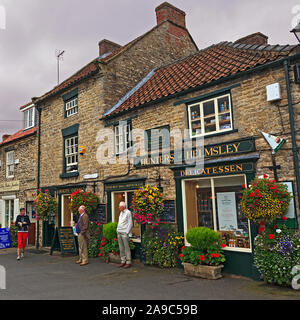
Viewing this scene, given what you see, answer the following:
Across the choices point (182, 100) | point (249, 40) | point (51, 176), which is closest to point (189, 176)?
point (182, 100)

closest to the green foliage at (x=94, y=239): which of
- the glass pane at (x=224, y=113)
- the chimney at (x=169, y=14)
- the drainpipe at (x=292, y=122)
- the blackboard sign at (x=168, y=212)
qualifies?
the blackboard sign at (x=168, y=212)

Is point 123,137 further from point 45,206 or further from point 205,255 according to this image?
point 205,255

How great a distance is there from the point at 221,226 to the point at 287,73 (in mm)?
4225

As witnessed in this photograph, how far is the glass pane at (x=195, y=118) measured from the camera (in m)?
9.01

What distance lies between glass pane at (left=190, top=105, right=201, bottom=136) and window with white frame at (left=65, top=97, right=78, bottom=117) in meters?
6.68

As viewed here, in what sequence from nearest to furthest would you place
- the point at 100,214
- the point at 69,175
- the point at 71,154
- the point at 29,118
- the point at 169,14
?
the point at 100,214
the point at 69,175
the point at 71,154
the point at 169,14
the point at 29,118

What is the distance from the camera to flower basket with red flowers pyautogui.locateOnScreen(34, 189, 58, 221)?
45.2ft

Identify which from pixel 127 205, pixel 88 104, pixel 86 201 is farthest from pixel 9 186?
pixel 127 205

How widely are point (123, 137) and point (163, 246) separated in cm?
446

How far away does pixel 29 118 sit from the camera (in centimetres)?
1922

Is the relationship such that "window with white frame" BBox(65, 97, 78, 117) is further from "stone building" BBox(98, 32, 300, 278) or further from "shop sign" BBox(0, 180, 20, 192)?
"shop sign" BBox(0, 180, 20, 192)
